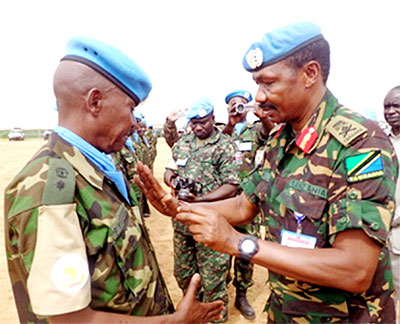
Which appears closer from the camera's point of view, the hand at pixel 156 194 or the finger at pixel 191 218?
the finger at pixel 191 218

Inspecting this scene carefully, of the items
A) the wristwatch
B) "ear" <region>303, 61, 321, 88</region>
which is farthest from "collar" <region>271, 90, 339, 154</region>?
the wristwatch

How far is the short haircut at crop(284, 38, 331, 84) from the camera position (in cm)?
162

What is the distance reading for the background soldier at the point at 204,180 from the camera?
362 cm

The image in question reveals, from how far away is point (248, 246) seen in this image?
1516 millimetres

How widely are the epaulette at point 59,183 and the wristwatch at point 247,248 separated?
84 cm

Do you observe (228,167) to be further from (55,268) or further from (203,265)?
(55,268)

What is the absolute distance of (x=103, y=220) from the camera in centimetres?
133

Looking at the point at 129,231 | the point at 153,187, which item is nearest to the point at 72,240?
the point at 129,231

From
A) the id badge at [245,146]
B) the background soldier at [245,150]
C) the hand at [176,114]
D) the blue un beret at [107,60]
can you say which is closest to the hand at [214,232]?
the blue un beret at [107,60]

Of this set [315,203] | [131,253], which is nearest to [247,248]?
[315,203]

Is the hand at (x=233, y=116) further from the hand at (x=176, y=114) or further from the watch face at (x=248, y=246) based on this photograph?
the watch face at (x=248, y=246)

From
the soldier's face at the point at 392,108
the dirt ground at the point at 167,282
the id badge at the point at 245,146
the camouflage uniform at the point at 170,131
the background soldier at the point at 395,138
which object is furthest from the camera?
the camouflage uniform at the point at 170,131

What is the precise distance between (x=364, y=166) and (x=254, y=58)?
84 centimetres

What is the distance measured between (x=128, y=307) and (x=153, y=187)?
2.74ft
